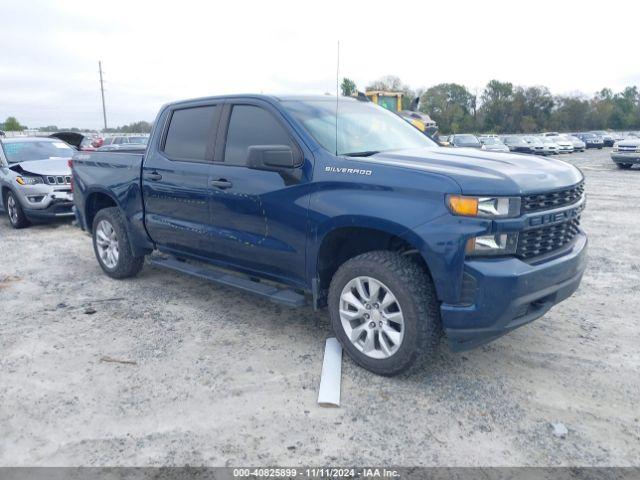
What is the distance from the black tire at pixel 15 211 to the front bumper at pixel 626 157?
20.7m

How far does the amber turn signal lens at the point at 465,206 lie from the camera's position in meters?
3.07

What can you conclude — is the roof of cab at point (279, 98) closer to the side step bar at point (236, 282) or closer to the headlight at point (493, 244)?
the side step bar at point (236, 282)

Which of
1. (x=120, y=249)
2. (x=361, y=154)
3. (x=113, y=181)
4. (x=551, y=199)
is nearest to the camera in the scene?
(x=551, y=199)

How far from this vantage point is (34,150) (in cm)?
1001

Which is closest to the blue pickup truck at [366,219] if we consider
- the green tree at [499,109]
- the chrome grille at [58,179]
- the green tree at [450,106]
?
the chrome grille at [58,179]

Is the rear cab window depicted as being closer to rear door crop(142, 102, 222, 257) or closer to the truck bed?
rear door crop(142, 102, 222, 257)

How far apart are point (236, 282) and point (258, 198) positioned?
2.60 ft

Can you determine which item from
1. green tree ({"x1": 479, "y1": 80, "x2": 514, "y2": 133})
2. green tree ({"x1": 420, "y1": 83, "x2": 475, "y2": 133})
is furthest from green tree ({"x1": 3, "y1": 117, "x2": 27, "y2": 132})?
green tree ({"x1": 479, "y1": 80, "x2": 514, "y2": 133})

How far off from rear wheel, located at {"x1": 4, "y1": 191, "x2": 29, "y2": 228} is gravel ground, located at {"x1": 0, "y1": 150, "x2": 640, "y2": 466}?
436 cm

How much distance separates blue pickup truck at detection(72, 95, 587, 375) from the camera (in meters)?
3.12

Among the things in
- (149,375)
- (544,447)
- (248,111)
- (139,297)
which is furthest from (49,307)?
(544,447)

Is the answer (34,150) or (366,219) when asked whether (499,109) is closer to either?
Result: (34,150)

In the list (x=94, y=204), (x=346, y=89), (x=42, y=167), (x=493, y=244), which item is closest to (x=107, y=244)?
(x=94, y=204)

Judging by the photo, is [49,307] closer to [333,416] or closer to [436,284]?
[333,416]
